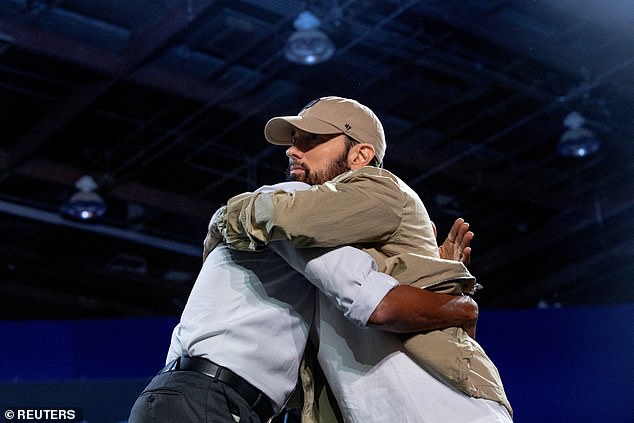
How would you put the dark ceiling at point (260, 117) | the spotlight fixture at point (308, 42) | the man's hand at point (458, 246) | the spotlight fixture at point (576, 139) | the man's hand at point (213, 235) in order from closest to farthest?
the man's hand at point (213, 235) → the man's hand at point (458, 246) → the spotlight fixture at point (308, 42) → the dark ceiling at point (260, 117) → the spotlight fixture at point (576, 139)

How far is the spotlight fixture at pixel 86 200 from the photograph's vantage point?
24.4 feet

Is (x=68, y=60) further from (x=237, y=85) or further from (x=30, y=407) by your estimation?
(x=30, y=407)

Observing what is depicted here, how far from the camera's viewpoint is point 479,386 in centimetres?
186

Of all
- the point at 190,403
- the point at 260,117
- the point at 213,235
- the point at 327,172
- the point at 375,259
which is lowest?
the point at 190,403

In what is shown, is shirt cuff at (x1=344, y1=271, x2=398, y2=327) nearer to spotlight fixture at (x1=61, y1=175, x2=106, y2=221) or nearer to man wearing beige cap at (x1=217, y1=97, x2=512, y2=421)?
man wearing beige cap at (x1=217, y1=97, x2=512, y2=421)

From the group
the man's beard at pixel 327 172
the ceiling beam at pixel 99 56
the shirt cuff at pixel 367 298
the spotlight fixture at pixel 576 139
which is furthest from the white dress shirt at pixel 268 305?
the spotlight fixture at pixel 576 139

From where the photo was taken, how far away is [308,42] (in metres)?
5.41

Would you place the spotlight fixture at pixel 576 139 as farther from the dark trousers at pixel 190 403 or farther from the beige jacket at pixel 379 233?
the dark trousers at pixel 190 403

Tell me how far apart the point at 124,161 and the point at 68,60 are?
174 centimetres

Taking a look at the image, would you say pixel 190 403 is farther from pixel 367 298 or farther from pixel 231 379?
pixel 367 298

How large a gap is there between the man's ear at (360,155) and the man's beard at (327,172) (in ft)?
0.04

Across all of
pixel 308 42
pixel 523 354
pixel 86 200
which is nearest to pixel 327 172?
pixel 523 354

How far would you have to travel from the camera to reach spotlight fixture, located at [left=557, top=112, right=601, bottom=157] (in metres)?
6.91

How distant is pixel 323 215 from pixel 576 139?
5.63 m
